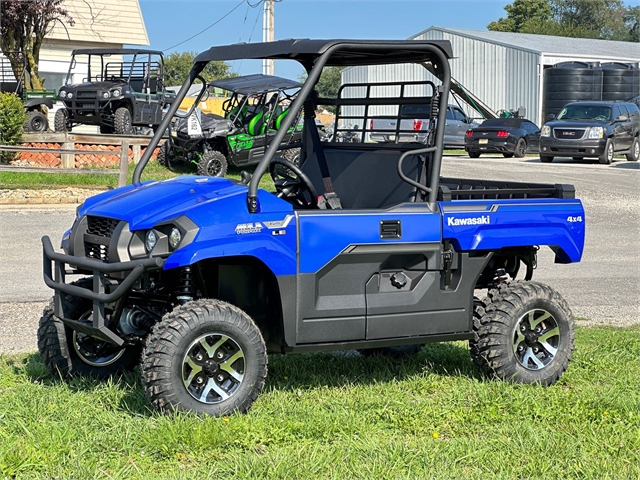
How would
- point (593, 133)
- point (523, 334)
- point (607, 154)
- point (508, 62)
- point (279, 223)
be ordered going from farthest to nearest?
1. point (508, 62)
2. point (607, 154)
3. point (593, 133)
4. point (523, 334)
5. point (279, 223)

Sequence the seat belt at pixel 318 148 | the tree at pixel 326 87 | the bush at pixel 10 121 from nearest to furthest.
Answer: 1. the seat belt at pixel 318 148
2. the tree at pixel 326 87
3. the bush at pixel 10 121

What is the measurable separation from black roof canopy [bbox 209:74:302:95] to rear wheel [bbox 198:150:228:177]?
1434mm

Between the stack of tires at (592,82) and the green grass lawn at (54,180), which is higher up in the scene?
the stack of tires at (592,82)

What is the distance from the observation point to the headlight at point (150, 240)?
528 centimetres

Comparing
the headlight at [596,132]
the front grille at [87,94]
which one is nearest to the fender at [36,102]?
the front grille at [87,94]

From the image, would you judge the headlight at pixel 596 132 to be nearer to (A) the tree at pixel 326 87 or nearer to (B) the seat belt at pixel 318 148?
(A) the tree at pixel 326 87

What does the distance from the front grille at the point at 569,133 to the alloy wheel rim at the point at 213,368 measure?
73.7 ft

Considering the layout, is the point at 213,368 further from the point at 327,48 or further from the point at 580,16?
the point at 580,16

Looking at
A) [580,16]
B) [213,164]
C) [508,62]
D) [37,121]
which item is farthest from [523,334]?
[580,16]

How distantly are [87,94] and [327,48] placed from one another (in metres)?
19.1

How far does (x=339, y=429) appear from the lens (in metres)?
5.19

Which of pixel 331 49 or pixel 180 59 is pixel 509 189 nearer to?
pixel 331 49

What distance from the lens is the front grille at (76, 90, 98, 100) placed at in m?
23.6

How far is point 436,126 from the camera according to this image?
6000 mm
